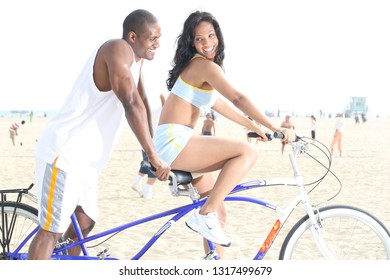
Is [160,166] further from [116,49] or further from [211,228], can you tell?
[116,49]

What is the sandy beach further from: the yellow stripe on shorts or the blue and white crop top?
the yellow stripe on shorts

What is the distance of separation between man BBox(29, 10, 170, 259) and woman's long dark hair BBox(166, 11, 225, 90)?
260 mm

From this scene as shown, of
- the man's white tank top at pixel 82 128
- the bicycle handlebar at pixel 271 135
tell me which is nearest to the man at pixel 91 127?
the man's white tank top at pixel 82 128

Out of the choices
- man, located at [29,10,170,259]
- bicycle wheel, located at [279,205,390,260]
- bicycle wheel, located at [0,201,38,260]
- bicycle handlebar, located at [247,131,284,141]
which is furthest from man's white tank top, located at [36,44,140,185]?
bicycle wheel, located at [279,205,390,260]

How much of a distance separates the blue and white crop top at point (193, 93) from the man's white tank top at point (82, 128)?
1.04 feet

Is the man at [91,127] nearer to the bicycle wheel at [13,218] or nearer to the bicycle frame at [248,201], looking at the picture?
the bicycle frame at [248,201]

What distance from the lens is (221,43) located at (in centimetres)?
374

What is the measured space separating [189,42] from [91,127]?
82 centimetres

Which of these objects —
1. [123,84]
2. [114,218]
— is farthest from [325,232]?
[114,218]

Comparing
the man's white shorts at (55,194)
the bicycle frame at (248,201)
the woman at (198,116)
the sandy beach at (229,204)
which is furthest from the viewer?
the sandy beach at (229,204)

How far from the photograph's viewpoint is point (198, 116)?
3605 mm

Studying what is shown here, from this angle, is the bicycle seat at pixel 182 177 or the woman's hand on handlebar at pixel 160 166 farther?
the bicycle seat at pixel 182 177

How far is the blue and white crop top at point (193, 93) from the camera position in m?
3.58

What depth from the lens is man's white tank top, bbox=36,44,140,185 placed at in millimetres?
3354
